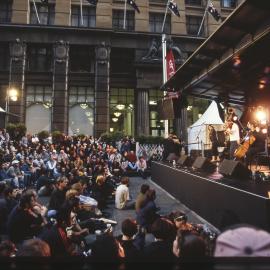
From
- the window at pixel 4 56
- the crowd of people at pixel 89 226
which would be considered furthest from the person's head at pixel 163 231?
the window at pixel 4 56

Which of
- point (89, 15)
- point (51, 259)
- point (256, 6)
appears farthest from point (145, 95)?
point (51, 259)

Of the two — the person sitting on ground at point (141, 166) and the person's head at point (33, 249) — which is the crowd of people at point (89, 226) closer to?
the person's head at point (33, 249)

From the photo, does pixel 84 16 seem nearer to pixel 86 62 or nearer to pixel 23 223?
pixel 86 62

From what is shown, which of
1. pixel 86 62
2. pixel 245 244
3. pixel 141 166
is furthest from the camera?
pixel 86 62

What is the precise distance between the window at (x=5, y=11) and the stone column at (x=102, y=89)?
391 inches

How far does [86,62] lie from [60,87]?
4.32 meters

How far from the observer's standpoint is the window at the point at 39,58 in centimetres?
3284

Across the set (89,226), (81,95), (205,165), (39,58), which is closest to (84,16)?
(39,58)

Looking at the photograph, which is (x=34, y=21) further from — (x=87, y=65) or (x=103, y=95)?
(x=103, y=95)

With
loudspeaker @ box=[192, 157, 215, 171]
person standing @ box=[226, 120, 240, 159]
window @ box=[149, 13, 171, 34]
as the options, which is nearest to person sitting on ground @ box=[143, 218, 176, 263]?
loudspeaker @ box=[192, 157, 215, 171]

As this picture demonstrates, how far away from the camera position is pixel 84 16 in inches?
1315

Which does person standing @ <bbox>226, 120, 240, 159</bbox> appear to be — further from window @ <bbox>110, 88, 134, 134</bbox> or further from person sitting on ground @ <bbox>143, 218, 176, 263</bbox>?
window @ <bbox>110, 88, 134, 134</bbox>

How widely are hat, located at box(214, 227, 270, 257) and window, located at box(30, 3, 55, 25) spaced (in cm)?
3496

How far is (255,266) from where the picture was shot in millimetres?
1329
